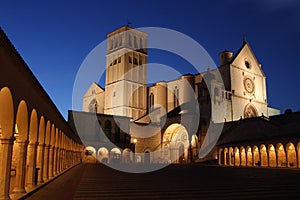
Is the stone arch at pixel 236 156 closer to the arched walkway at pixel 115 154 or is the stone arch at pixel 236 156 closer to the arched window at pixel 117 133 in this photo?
the arched walkway at pixel 115 154

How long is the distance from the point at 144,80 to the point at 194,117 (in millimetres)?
22436

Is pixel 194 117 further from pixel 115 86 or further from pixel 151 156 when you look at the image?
pixel 115 86

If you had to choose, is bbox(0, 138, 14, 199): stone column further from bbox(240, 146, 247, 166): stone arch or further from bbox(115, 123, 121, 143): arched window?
bbox(115, 123, 121, 143): arched window

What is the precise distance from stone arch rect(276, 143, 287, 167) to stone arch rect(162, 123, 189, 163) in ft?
71.9

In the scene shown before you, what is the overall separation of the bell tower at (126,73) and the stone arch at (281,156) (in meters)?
35.9

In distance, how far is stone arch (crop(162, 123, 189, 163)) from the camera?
52134mm

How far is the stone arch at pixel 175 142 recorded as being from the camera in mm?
52134

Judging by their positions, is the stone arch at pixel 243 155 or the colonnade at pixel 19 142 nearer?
the colonnade at pixel 19 142

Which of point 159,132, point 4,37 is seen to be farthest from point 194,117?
point 4,37

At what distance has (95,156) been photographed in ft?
155

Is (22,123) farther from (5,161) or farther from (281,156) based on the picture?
(281,156)

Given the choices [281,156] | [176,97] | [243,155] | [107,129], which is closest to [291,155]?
[281,156]

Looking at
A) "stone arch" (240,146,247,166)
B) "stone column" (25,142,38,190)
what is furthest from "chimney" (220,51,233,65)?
"stone column" (25,142,38,190)

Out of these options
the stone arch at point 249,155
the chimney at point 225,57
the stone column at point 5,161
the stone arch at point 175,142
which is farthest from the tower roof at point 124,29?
the stone column at point 5,161
